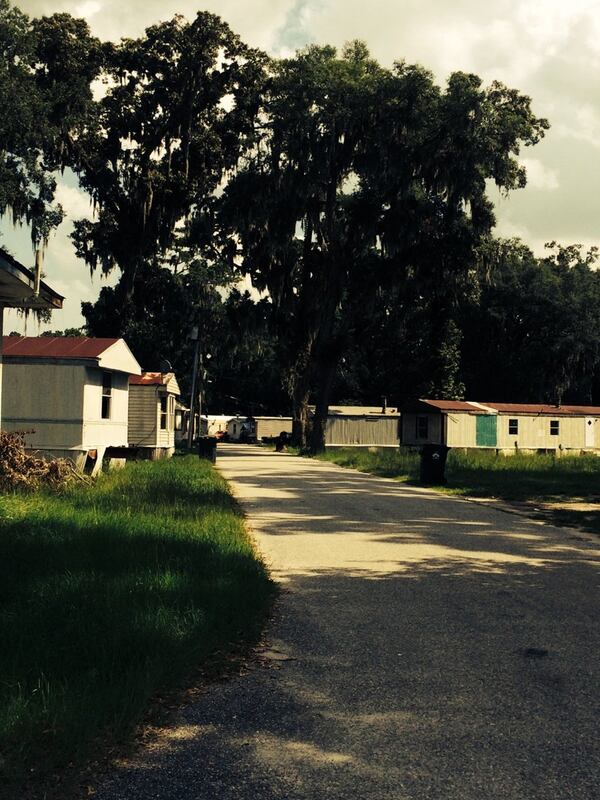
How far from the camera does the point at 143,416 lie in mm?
31188

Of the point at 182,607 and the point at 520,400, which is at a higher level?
the point at 520,400

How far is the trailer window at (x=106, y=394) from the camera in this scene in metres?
23.6

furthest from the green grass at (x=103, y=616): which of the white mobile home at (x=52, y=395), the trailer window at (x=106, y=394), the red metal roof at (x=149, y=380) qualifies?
the red metal roof at (x=149, y=380)

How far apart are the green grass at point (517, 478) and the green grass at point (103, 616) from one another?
7.58 meters

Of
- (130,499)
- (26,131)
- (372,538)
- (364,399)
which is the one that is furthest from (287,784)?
(364,399)

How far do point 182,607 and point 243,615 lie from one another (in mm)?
505

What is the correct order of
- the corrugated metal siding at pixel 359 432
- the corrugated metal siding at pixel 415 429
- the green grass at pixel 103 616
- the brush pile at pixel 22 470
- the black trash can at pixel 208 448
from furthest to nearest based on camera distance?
the corrugated metal siding at pixel 359 432
the corrugated metal siding at pixel 415 429
the black trash can at pixel 208 448
the brush pile at pixel 22 470
the green grass at pixel 103 616

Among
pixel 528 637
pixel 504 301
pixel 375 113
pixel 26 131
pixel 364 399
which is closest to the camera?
pixel 528 637

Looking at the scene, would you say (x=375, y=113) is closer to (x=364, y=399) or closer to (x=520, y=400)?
(x=520, y=400)

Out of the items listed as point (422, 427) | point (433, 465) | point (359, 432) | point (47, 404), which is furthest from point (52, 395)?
point (359, 432)

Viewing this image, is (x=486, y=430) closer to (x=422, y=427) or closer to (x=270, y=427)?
(x=422, y=427)

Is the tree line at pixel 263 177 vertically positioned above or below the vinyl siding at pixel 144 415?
above

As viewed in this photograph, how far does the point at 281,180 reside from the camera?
3991 centimetres

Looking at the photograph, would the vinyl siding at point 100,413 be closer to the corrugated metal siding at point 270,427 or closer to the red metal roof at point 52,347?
the red metal roof at point 52,347
